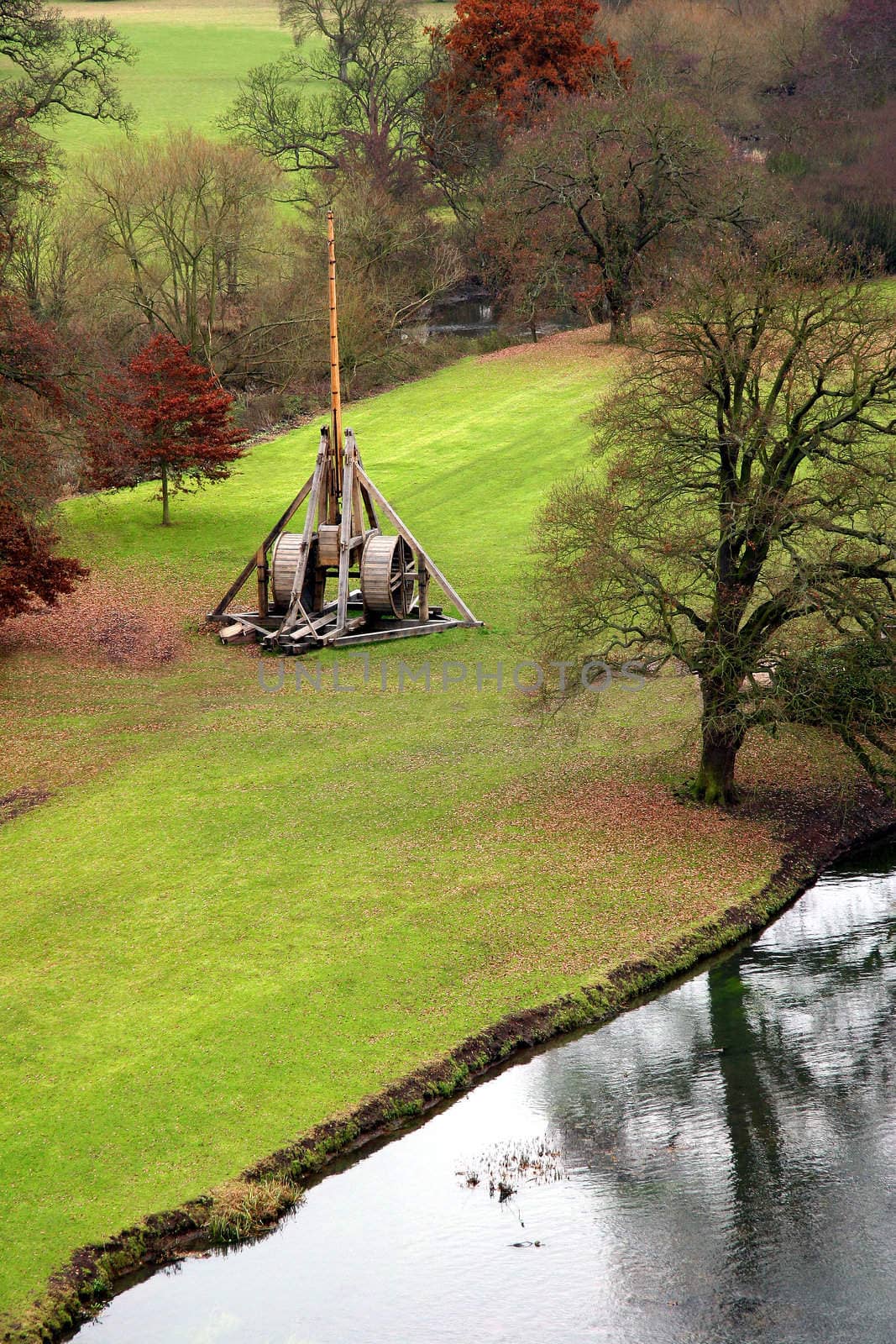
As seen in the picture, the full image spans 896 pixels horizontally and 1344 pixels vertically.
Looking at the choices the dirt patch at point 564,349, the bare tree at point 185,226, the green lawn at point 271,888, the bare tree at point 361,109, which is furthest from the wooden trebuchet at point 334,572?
the bare tree at point 361,109

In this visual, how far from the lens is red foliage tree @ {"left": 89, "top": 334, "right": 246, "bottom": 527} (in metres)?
36.0

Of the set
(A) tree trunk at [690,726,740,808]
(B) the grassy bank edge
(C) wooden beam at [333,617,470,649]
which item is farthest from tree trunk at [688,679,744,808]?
(C) wooden beam at [333,617,470,649]

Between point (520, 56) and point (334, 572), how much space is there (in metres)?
39.7

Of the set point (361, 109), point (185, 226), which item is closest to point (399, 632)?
point (185, 226)

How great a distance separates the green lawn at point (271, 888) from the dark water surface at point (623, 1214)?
3.86 ft

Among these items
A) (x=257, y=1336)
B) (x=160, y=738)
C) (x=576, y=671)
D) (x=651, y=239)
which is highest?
(x=651, y=239)

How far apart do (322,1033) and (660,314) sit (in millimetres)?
12777

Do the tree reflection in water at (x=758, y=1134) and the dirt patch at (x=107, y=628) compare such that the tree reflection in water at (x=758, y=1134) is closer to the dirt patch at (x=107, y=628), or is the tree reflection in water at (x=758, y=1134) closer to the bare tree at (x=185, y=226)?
the dirt patch at (x=107, y=628)

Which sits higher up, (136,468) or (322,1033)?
(136,468)

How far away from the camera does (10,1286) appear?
1313cm

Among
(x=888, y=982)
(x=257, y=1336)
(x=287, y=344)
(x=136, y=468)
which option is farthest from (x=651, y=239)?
(x=257, y=1336)

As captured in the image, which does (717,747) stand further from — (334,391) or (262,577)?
(334,391)

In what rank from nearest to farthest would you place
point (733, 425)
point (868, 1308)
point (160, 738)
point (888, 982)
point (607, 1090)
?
1. point (868, 1308)
2. point (607, 1090)
3. point (888, 982)
4. point (733, 425)
5. point (160, 738)

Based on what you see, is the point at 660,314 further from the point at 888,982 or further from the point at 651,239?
the point at 651,239
